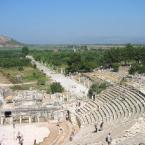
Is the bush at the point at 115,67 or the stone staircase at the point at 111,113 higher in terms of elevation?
the stone staircase at the point at 111,113

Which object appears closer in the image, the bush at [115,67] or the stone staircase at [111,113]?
the stone staircase at [111,113]

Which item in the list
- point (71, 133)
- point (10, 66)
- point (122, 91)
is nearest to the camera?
point (71, 133)

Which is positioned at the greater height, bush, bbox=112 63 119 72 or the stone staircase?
the stone staircase

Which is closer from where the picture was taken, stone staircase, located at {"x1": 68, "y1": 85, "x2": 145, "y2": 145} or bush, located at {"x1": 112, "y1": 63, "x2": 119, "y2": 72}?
stone staircase, located at {"x1": 68, "y1": 85, "x2": 145, "y2": 145}

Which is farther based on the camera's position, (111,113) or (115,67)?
(115,67)

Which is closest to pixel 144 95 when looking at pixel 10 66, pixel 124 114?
pixel 124 114

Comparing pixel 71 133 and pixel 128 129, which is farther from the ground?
pixel 128 129

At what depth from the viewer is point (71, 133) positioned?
35.8 meters

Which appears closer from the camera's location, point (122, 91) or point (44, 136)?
point (44, 136)

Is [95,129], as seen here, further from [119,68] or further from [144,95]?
[119,68]

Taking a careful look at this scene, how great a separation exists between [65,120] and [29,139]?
25.8 feet

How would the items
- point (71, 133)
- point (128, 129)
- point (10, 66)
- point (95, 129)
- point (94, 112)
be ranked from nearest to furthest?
point (128, 129) → point (95, 129) → point (71, 133) → point (94, 112) → point (10, 66)

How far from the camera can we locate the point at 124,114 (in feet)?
115

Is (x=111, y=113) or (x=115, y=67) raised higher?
(x=111, y=113)
